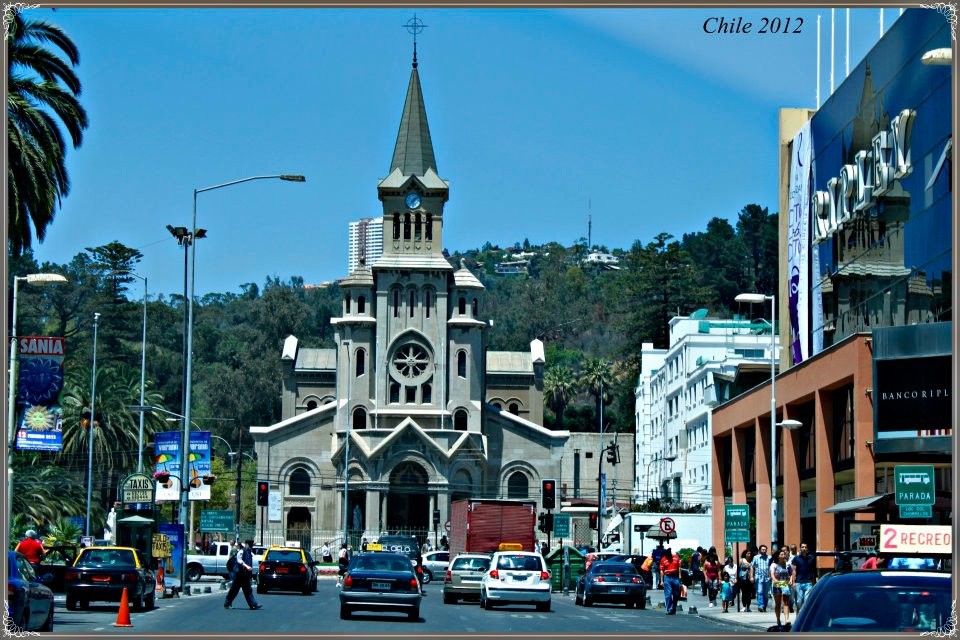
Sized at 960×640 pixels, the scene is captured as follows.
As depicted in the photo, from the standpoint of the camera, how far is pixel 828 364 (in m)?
46.3

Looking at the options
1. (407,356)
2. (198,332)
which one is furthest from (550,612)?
(198,332)

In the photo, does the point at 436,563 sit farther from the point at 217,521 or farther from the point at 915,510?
the point at 915,510

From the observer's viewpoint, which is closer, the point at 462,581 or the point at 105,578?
the point at 105,578

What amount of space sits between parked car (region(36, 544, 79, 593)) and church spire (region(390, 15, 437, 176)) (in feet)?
229

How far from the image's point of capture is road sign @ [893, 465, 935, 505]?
26.5m

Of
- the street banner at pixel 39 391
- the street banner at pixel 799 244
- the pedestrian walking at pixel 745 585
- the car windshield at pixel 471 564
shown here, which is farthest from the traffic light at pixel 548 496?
the street banner at pixel 39 391

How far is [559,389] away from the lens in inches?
6186

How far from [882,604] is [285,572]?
114ft

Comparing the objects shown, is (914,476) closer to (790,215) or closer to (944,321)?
(944,321)

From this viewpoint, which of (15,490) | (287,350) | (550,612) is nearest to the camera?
(550,612)

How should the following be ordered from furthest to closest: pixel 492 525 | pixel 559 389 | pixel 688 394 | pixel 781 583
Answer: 1. pixel 559 389
2. pixel 688 394
3. pixel 492 525
4. pixel 781 583

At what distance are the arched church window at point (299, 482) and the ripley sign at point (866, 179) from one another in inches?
2334

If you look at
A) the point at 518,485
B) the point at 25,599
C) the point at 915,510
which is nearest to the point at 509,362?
the point at 518,485
